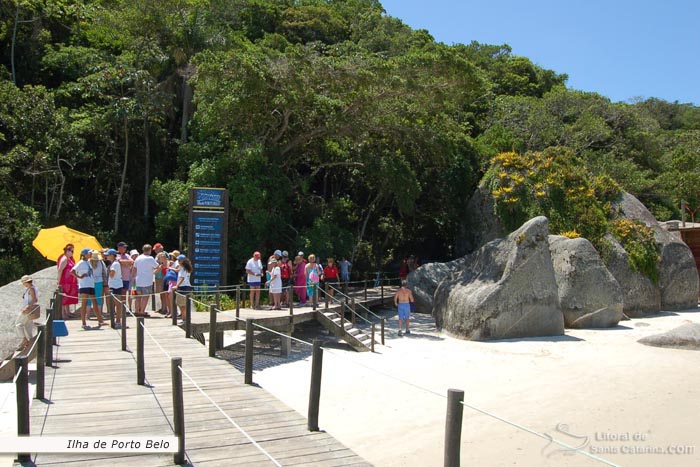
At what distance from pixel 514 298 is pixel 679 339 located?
4.41 meters

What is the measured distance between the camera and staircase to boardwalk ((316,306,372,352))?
16.5 m

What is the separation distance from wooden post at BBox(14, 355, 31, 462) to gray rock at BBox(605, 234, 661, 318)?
20428 mm

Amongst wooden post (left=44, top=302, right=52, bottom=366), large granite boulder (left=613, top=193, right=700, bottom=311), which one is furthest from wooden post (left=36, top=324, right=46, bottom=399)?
large granite boulder (left=613, top=193, right=700, bottom=311)

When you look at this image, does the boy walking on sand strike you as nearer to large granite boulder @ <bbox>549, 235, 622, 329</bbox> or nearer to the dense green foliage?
the dense green foliage

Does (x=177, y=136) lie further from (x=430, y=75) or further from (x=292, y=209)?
(x=430, y=75)

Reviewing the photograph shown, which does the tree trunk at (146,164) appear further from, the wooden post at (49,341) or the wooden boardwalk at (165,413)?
the wooden post at (49,341)

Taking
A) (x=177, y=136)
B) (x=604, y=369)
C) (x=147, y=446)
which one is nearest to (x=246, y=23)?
(x=177, y=136)

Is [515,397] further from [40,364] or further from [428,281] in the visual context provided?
[428,281]

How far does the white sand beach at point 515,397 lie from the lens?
925 centimetres

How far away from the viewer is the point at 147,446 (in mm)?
6344

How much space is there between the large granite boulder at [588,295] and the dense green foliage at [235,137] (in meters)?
4.05

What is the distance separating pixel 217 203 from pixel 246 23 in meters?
27.4

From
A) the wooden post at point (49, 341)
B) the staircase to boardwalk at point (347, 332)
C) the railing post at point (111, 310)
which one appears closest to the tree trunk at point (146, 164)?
the staircase to boardwalk at point (347, 332)
